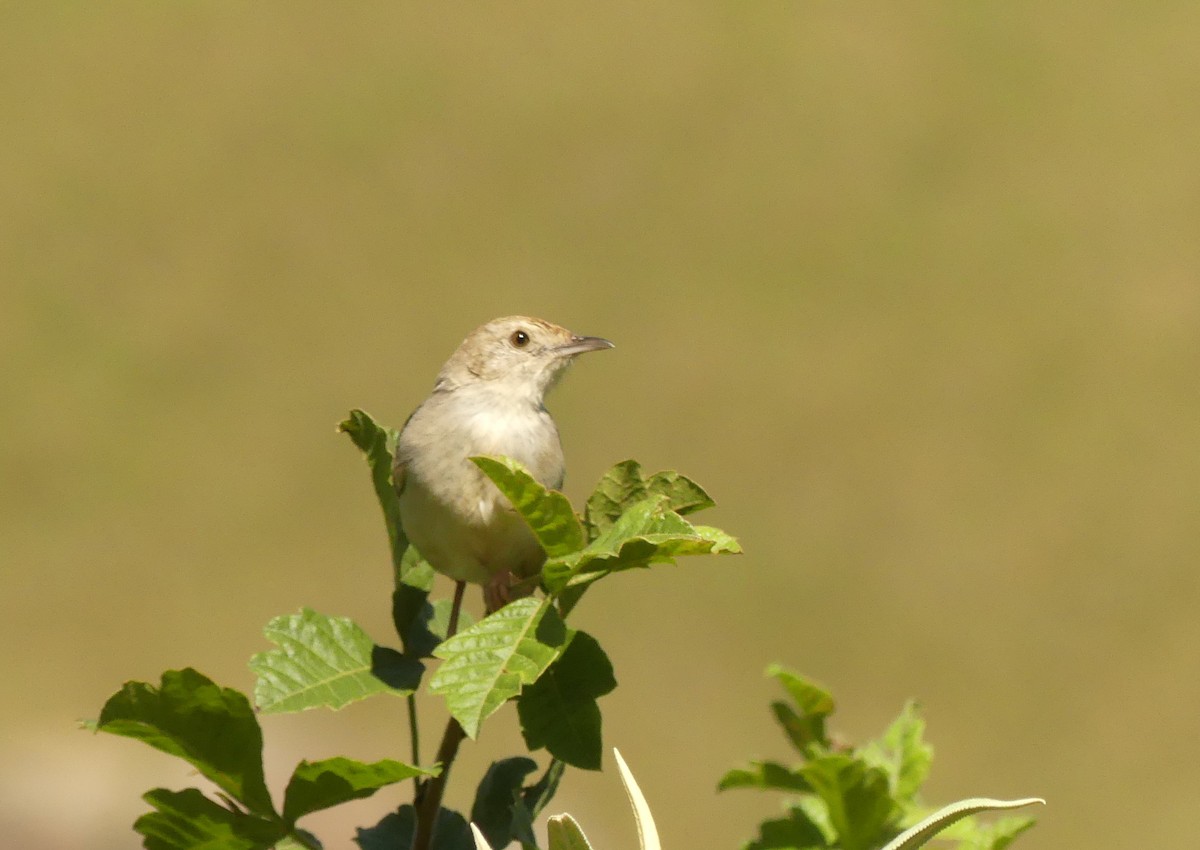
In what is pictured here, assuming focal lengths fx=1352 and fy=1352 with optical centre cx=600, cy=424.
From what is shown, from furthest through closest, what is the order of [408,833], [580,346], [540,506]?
[580,346], [408,833], [540,506]

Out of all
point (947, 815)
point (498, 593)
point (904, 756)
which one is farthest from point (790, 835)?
point (947, 815)

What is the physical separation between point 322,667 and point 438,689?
8.9 inches

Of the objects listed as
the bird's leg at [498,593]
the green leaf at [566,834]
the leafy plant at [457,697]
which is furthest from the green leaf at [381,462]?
the green leaf at [566,834]

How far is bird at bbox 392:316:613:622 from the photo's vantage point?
5.50 ft

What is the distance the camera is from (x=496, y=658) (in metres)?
1.28

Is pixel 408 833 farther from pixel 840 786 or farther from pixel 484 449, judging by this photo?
pixel 484 449

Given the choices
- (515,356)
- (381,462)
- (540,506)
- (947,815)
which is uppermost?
(515,356)

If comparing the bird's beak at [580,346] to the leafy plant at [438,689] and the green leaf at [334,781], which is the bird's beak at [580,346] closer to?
the leafy plant at [438,689]

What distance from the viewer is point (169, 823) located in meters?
1.35

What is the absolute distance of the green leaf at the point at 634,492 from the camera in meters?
1.42

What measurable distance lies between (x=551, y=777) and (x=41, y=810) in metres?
5.56

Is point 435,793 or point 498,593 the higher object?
point 498,593

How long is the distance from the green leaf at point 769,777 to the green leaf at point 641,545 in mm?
523

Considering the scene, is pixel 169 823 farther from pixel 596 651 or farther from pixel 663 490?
pixel 663 490
